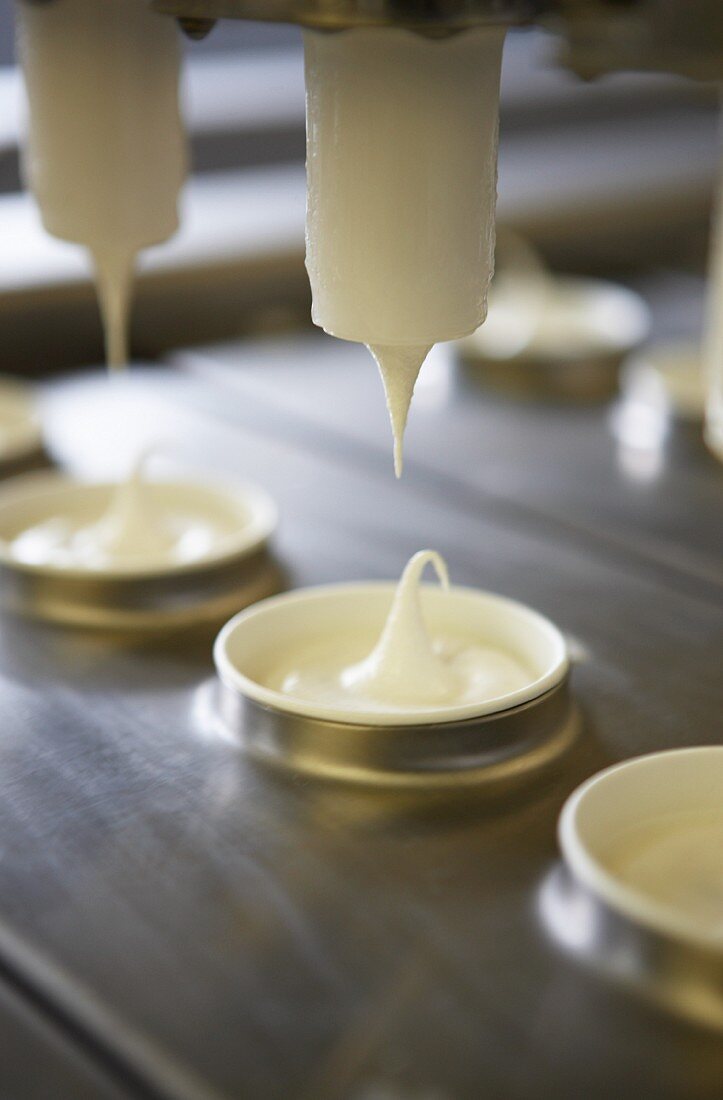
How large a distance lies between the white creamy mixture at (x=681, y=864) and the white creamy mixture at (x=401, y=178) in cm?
31

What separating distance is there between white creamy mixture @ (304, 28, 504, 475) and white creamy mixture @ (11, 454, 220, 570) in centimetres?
42

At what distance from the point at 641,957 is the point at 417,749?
0.23m

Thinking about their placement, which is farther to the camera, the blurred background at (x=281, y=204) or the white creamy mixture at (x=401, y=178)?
the blurred background at (x=281, y=204)

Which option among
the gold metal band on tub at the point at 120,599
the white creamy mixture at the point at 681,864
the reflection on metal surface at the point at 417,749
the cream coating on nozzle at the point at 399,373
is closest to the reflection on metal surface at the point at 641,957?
the white creamy mixture at the point at 681,864

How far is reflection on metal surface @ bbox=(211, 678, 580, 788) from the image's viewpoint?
2.85 ft

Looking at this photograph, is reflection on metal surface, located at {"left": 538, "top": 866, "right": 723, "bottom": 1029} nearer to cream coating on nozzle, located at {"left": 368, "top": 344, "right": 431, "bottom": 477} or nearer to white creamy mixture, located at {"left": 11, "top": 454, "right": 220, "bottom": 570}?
cream coating on nozzle, located at {"left": 368, "top": 344, "right": 431, "bottom": 477}

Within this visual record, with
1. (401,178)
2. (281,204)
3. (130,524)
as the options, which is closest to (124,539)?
(130,524)

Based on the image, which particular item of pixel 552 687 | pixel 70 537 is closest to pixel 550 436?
pixel 70 537

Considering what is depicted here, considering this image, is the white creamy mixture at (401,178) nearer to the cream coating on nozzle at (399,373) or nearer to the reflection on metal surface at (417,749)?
the cream coating on nozzle at (399,373)

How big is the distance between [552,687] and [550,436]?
74cm

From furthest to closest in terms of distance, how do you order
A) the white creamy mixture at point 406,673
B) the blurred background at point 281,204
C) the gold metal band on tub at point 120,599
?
the blurred background at point 281,204 < the gold metal band on tub at point 120,599 < the white creamy mixture at point 406,673

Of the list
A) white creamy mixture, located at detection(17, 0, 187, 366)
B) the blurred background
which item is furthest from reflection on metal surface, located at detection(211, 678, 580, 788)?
the blurred background

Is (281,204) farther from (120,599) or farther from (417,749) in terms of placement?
(417,749)

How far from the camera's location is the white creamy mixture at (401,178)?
0.74m
